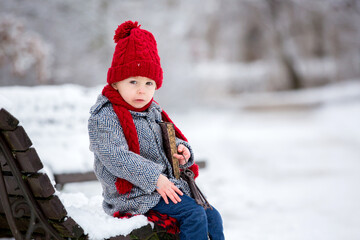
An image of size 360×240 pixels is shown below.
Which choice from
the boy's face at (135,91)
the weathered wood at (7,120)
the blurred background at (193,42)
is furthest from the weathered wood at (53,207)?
the blurred background at (193,42)

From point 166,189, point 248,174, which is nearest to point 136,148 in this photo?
point 166,189

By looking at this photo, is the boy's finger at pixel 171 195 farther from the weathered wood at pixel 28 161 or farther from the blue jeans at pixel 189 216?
the weathered wood at pixel 28 161

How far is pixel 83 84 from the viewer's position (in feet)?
32.1

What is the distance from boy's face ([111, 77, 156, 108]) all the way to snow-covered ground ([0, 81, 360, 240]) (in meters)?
0.52

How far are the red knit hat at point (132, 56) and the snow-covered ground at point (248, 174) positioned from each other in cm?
53

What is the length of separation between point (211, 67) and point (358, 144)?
17.2 metres

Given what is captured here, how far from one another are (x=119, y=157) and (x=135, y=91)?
1.20 feet

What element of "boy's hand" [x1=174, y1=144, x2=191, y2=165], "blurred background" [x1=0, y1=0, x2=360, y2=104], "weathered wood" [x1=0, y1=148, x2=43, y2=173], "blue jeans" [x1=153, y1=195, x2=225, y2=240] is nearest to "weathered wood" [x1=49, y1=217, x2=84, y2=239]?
"weathered wood" [x1=0, y1=148, x2=43, y2=173]

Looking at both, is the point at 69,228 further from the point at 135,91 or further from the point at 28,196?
the point at 135,91

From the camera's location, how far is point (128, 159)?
1.88 m

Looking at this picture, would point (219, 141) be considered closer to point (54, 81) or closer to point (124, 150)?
point (54, 81)

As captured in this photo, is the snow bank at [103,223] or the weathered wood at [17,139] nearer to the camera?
the weathered wood at [17,139]

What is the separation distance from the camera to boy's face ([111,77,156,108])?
2.04 meters

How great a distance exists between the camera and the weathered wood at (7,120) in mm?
1633
